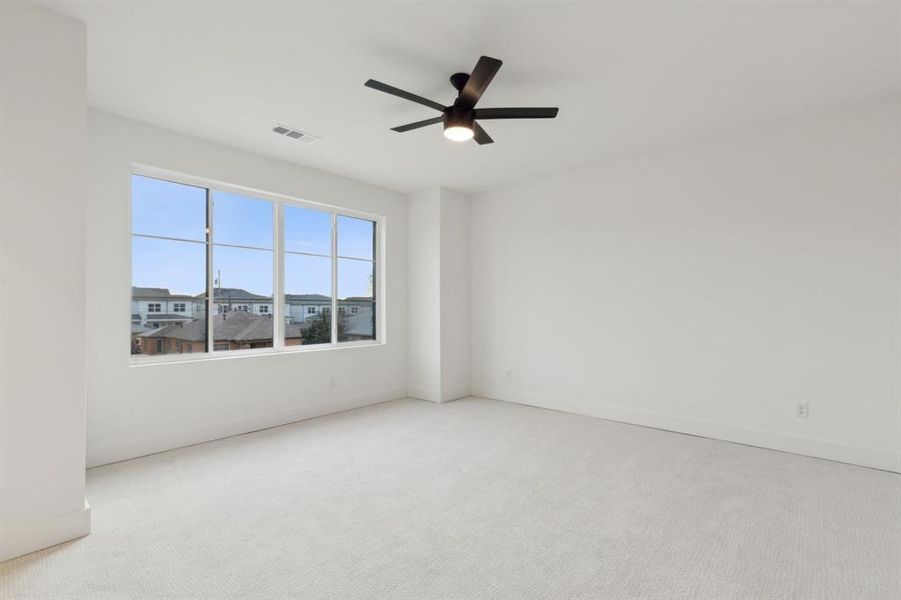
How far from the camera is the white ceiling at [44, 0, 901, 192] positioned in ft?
7.48

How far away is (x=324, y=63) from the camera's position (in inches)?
106

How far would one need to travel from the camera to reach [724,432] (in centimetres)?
391

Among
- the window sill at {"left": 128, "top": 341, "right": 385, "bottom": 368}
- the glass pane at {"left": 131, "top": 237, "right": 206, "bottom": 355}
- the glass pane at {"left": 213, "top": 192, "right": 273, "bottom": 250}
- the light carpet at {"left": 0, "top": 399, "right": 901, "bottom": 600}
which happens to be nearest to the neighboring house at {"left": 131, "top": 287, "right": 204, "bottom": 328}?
the glass pane at {"left": 131, "top": 237, "right": 206, "bottom": 355}

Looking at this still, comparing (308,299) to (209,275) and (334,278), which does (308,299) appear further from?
(209,275)

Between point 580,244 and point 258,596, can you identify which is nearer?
point 258,596

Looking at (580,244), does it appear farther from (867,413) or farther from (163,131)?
(163,131)

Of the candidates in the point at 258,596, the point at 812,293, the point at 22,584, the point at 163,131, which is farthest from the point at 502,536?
the point at 163,131

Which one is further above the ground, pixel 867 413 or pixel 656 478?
pixel 867 413

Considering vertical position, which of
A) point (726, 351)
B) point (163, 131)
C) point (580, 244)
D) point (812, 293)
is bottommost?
point (726, 351)

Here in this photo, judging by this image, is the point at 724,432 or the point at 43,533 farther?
the point at 724,432

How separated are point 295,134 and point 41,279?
7.22 feet

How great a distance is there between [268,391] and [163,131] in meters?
2.52

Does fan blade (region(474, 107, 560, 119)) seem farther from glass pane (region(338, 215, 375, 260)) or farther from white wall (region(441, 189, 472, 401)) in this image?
glass pane (region(338, 215, 375, 260))

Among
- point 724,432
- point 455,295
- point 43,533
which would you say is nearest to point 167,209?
point 43,533
